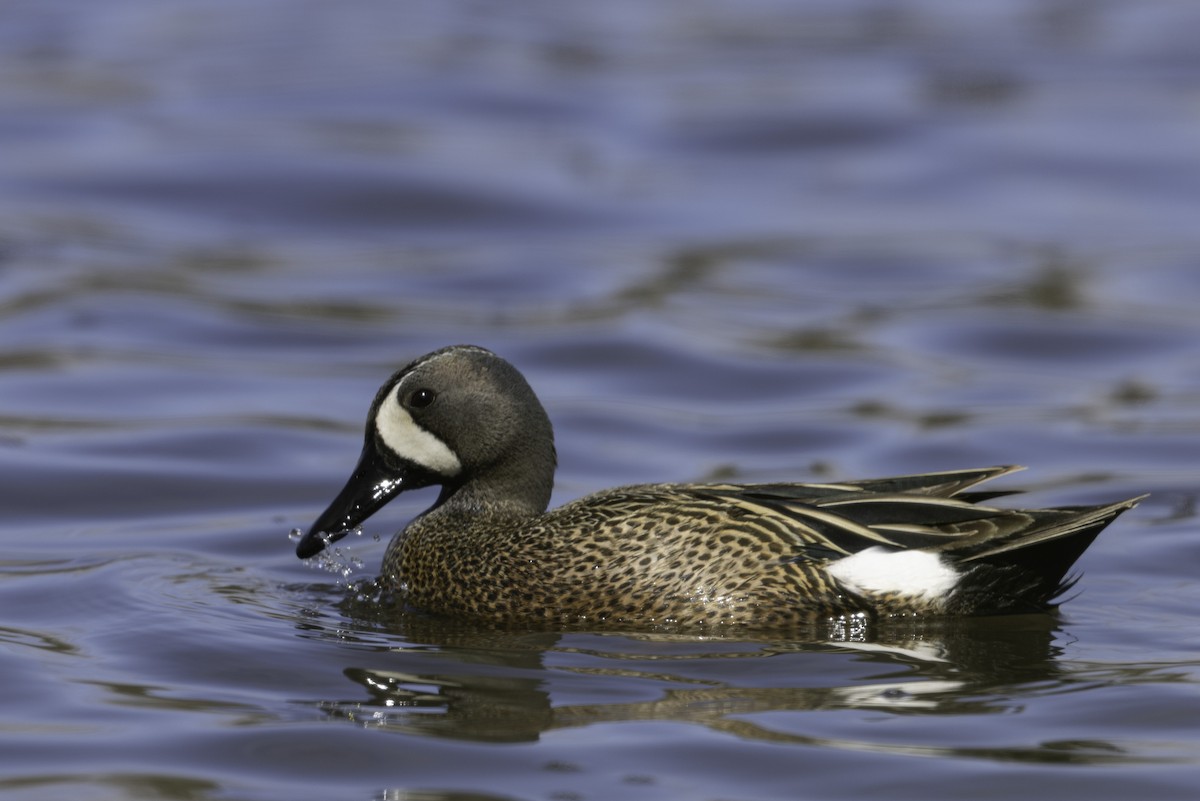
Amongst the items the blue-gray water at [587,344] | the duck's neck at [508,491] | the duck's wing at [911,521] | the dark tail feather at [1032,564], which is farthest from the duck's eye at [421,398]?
the dark tail feather at [1032,564]

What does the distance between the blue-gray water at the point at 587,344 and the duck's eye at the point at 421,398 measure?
2.36 feet

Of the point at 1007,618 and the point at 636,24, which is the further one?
the point at 636,24

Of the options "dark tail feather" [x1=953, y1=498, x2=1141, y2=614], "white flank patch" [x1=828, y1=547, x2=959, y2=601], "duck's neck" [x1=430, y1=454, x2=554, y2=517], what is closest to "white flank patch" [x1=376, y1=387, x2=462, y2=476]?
"duck's neck" [x1=430, y1=454, x2=554, y2=517]

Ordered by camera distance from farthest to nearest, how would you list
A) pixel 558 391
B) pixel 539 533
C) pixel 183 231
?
pixel 183 231
pixel 558 391
pixel 539 533

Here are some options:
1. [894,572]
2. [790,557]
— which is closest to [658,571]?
[790,557]

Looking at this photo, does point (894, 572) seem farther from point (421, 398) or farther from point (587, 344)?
point (587, 344)

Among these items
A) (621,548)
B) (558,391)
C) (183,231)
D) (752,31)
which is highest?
(752,31)

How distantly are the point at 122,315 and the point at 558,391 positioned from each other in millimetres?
2776

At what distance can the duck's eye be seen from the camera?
7344mm

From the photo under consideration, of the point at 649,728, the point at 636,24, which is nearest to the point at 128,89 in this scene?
the point at 636,24

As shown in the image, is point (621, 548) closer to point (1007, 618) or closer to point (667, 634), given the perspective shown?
point (667, 634)

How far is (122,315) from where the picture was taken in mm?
12258

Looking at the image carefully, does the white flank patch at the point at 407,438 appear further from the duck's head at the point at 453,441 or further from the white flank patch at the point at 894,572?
the white flank patch at the point at 894,572

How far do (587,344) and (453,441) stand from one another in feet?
14.8
